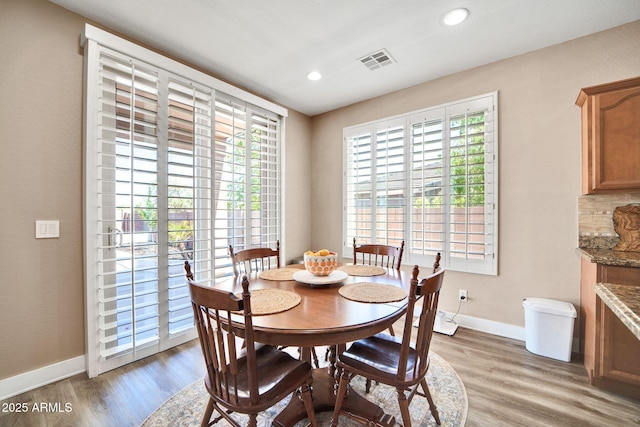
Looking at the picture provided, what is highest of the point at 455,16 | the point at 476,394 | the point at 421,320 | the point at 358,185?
the point at 455,16

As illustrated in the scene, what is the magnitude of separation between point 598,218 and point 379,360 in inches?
88.9

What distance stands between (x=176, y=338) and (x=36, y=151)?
1.87 m

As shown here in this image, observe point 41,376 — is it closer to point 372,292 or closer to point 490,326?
point 372,292

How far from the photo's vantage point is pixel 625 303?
0.90 meters

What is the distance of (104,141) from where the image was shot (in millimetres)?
2117

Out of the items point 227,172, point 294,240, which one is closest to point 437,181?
point 294,240

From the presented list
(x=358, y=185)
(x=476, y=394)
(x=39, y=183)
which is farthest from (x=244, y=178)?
(x=476, y=394)

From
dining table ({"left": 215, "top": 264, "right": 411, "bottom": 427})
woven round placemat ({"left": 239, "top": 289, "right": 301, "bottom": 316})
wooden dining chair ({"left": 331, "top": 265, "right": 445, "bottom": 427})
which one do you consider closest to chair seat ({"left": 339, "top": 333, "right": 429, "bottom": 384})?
wooden dining chair ({"left": 331, "top": 265, "right": 445, "bottom": 427})

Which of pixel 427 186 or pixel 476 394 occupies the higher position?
pixel 427 186

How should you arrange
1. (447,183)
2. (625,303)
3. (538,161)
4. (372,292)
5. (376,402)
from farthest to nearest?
(447,183) → (538,161) → (376,402) → (372,292) → (625,303)

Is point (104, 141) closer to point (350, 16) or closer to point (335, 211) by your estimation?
point (350, 16)

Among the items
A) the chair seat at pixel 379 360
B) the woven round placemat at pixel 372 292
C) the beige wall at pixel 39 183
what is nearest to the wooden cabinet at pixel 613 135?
the woven round placemat at pixel 372 292

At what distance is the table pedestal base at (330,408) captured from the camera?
1.53 metres

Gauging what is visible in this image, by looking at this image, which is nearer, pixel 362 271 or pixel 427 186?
pixel 362 271
